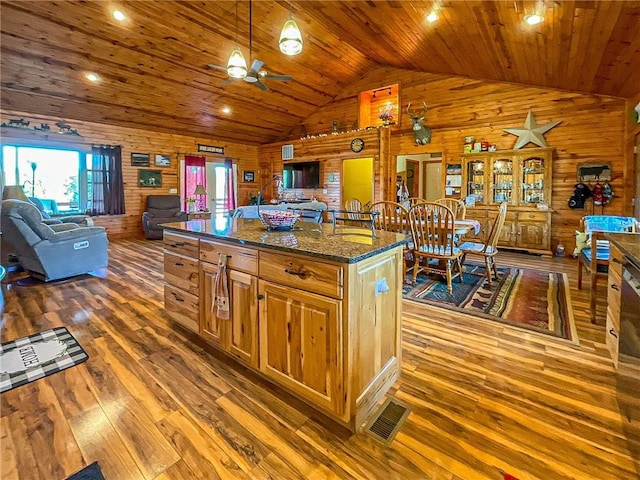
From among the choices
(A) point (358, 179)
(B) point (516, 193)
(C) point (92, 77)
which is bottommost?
(B) point (516, 193)

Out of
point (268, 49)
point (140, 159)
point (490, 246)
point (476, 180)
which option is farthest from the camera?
point (140, 159)

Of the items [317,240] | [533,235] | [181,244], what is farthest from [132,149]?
[533,235]

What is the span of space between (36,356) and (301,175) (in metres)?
7.69

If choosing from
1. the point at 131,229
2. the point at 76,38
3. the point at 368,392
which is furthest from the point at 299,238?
the point at 131,229

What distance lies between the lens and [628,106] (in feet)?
16.3

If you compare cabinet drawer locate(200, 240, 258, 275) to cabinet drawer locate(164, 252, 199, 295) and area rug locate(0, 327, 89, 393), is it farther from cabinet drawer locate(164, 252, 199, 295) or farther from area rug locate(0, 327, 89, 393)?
area rug locate(0, 327, 89, 393)

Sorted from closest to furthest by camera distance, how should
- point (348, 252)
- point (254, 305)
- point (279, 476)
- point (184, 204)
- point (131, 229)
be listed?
point (279, 476)
point (348, 252)
point (254, 305)
point (131, 229)
point (184, 204)

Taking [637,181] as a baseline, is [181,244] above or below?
below

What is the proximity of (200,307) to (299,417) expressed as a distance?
1.08 meters

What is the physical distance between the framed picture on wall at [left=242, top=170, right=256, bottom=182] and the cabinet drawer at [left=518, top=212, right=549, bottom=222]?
7.61 meters

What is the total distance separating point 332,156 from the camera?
8664mm

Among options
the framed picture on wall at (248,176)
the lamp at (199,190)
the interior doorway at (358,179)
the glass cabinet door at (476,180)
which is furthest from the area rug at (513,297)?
the framed picture on wall at (248,176)

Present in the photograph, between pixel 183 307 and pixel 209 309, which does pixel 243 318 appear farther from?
pixel 183 307

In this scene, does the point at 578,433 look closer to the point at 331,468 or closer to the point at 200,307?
the point at 331,468
